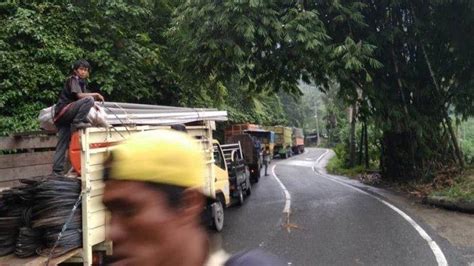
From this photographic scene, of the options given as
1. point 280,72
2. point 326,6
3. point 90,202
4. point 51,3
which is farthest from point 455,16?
point 90,202

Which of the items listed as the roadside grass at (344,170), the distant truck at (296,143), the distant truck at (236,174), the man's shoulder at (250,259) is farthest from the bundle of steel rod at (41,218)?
the distant truck at (296,143)

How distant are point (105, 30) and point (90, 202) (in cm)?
1140

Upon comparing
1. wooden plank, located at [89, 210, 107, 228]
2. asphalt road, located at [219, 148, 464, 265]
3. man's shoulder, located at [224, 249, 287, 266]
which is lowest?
asphalt road, located at [219, 148, 464, 265]

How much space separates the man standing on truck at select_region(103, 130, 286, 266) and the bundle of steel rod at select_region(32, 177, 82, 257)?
3.75 meters

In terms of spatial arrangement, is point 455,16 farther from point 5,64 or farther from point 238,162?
point 5,64

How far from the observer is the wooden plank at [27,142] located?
793cm

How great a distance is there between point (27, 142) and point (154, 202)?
24.3ft

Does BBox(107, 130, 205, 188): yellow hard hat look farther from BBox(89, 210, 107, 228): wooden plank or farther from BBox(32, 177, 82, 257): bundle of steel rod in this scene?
BBox(89, 210, 107, 228): wooden plank

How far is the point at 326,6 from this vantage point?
15.1 metres

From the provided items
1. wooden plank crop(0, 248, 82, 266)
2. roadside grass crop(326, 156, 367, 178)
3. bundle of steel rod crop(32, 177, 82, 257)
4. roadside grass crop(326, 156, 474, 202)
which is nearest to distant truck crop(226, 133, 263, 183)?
roadside grass crop(326, 156, 474, 202)

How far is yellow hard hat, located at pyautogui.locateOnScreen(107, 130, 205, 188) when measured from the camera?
1.40m

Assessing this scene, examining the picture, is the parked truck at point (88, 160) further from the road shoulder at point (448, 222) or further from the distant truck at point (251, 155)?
the distant truck at point (251, 155)

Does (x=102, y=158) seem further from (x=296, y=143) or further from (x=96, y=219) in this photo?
(x=296, y=143)

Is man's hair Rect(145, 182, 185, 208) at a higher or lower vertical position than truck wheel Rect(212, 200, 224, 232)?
higher
